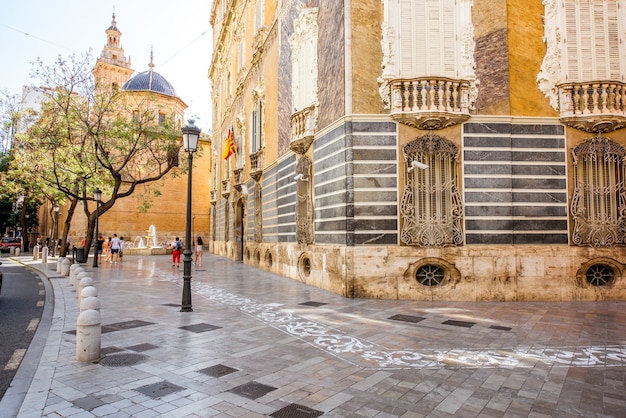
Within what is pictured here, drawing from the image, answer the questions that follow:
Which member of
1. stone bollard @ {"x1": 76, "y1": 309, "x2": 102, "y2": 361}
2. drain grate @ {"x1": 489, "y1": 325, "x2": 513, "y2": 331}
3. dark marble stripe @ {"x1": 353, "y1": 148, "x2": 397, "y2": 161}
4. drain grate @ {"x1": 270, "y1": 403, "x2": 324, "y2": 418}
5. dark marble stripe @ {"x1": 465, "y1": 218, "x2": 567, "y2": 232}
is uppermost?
dark marble stripe @ {"x1": 353, "y1": 148, "x2": 397, "y2": 161}

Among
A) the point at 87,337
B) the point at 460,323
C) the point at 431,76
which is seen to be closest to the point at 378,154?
the point at 431,76

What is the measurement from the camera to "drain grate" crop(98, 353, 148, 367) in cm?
586

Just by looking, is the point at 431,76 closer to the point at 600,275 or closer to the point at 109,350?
the point at 600,275

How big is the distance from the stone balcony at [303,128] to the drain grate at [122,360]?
990 cm

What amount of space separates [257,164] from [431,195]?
486 inches

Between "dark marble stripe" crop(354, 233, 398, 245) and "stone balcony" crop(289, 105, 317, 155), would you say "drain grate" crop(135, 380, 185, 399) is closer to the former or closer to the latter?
"dark marble stripe" crop(354, 233, 398, 245)

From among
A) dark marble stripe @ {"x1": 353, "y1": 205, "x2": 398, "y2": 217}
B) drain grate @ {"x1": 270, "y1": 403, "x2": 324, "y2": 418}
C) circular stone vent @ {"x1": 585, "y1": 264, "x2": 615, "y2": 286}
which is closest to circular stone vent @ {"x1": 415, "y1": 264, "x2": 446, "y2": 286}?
dark marble stripe @ {"x1": 353, "y1": 205, "x2": 398, "y2": 217}

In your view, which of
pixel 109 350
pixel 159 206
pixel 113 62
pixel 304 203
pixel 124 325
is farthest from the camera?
pixel 113 62

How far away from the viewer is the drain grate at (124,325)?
8.02 meters

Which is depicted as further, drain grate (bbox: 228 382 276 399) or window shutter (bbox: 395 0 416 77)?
window shutter (bbox: 395 0 416 77)

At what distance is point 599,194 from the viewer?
39.9 feet

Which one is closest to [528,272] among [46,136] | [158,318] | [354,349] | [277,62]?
[354,349]

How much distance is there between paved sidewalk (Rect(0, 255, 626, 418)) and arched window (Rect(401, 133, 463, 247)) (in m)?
2.10

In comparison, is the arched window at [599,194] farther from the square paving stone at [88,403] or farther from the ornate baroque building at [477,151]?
the square paving stone at [88,403]
